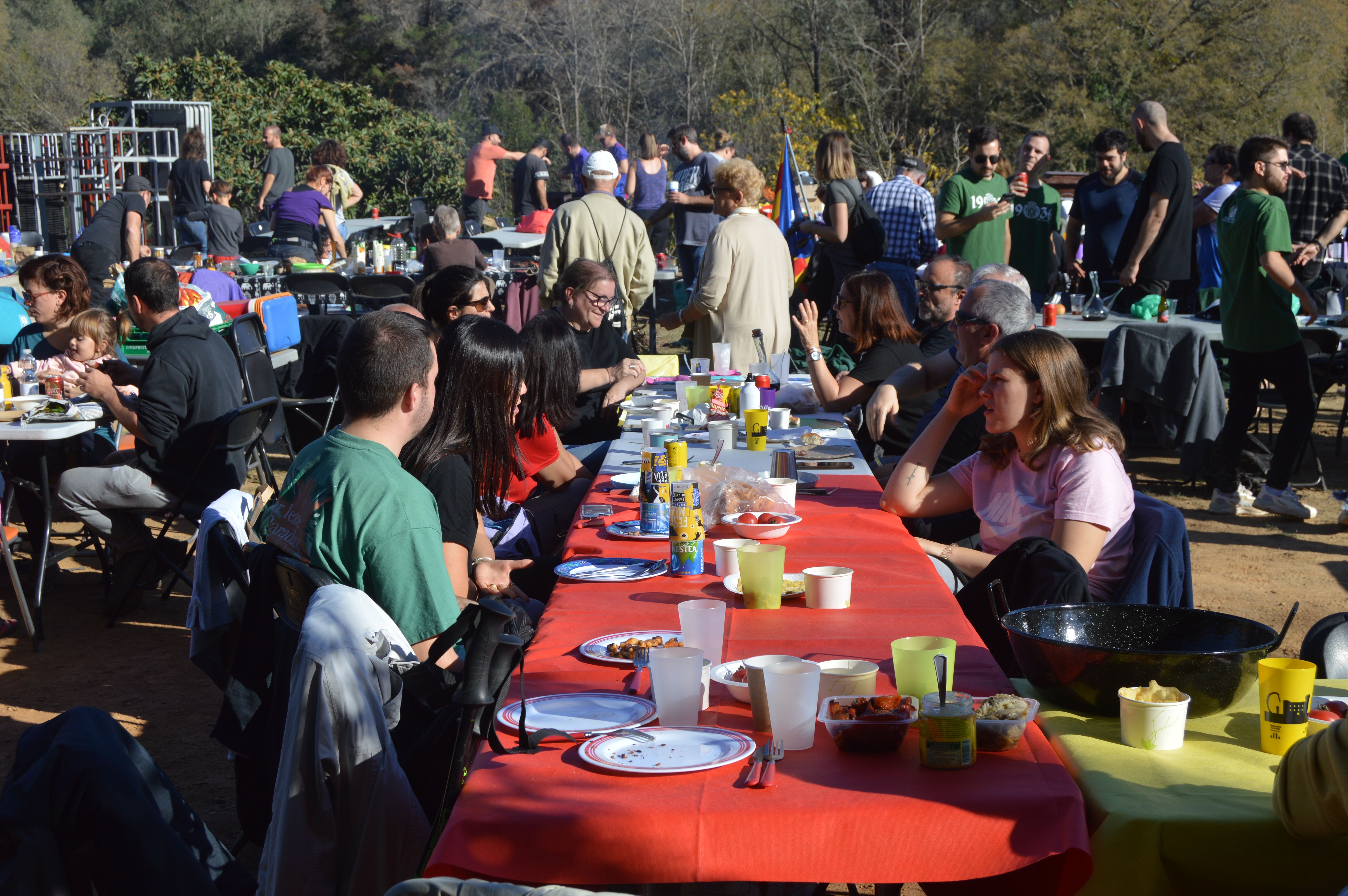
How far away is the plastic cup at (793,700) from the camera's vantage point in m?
1.64

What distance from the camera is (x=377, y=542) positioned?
2191 mm

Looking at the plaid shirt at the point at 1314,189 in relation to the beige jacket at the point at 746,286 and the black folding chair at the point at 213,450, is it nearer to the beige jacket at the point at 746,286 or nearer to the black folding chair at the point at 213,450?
the beige jacket at the point at 746,286

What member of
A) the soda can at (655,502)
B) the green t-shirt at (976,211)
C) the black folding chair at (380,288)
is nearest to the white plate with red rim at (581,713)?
the soda can at (655,502)

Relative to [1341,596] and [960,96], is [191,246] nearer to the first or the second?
[1341,596]

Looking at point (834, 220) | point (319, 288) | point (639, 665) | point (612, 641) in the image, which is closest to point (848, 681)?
point (639, 665)

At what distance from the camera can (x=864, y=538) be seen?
294 centimetres

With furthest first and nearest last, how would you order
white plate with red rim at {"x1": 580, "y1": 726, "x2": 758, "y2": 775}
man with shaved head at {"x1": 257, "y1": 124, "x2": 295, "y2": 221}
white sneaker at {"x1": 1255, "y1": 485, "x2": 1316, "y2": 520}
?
man with shaved head at {"x1": 257, "y1": 124, "x2": 295, "y2": 221}
white sneaker at {"x1": 1255, "y1": 485, "x2": 1316, "y2": 520}
white plate with red rim at {"x1": 580, "y1": 726, "x2": 758, "y2": 775}

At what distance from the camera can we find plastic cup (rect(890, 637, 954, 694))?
5.89 ft

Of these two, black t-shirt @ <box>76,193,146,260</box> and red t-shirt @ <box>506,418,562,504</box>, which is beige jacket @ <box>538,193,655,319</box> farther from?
black t-shirt @ <box>76,193,146,260</box>

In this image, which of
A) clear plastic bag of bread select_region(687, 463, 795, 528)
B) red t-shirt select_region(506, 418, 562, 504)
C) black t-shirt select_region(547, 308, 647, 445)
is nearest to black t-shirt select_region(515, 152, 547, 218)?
black t-shirt select_region(547, 308, 647, 445)

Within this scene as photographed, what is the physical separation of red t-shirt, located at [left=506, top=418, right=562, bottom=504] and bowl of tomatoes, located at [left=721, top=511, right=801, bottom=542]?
1.16 meters

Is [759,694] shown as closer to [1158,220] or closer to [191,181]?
[1158,220]

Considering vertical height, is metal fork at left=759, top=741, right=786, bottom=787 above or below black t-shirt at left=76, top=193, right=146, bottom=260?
below

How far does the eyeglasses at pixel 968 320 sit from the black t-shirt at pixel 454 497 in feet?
6.24
